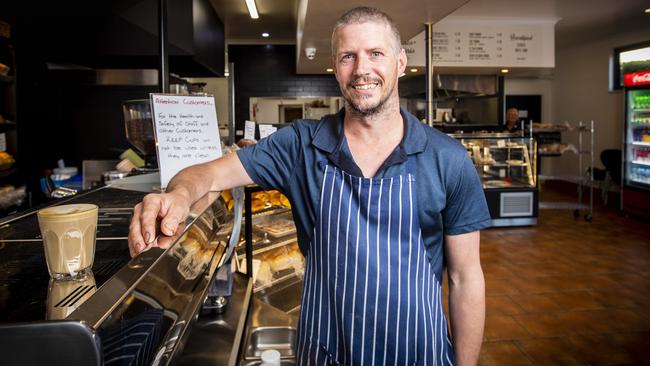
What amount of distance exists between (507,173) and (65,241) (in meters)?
7.27

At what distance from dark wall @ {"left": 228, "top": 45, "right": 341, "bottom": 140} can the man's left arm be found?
846 centimetres

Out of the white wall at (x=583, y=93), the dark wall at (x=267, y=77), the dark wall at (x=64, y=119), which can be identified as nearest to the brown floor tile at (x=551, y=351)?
the dark wall at (x=64, y=119)

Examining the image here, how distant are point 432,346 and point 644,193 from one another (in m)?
7.41

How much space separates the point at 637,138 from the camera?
26.1 ft

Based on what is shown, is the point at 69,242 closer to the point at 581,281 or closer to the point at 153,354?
the point at 153,354

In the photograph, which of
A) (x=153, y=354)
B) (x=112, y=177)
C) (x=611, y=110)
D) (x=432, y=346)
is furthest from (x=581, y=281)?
(x=611, y=110)

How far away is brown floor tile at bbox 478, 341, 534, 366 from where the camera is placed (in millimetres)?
3033

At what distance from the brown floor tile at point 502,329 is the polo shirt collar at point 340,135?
2376mm

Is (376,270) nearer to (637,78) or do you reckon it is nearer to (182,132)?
(182,132)

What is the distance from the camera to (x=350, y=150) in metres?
1.51

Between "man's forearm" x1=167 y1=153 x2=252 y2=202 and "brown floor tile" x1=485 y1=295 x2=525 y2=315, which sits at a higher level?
"man's forearm" x1=167 y1=153 x2=252 y2=202

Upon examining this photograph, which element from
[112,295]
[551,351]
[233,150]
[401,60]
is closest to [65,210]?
[112,295]

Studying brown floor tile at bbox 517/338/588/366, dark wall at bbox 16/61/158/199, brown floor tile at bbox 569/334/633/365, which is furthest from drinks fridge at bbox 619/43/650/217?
dark wall at bbox 16/61/158/199

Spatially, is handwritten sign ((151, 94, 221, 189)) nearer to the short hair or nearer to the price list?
the short hair
